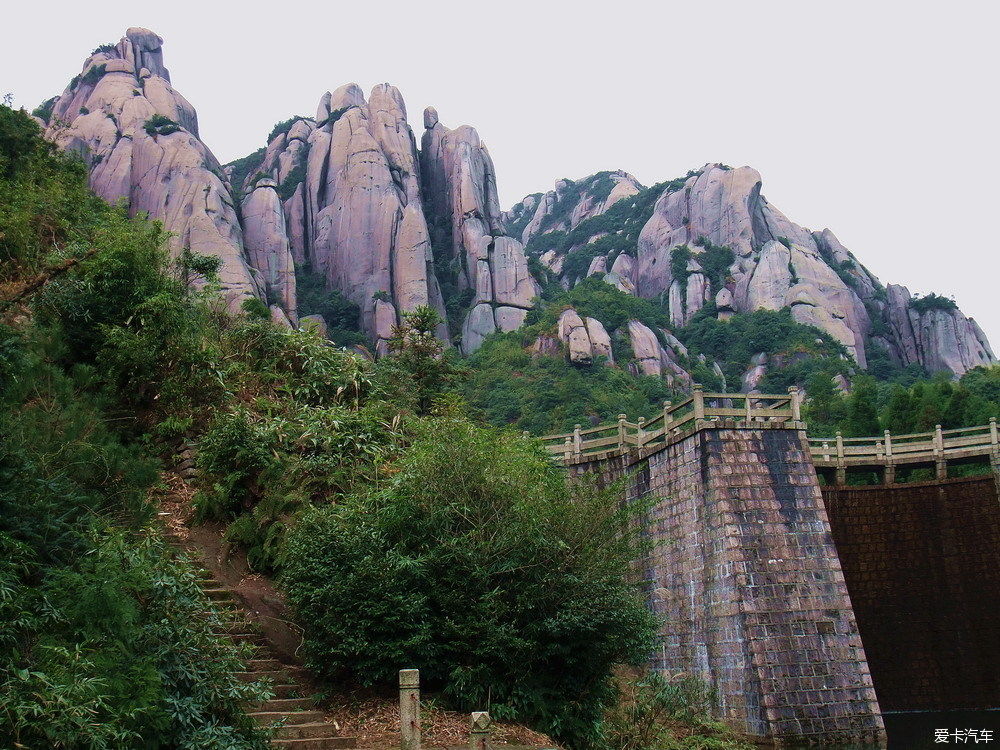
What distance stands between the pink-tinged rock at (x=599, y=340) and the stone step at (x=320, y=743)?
41019 millimetres

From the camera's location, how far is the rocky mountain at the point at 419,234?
47.8 meters

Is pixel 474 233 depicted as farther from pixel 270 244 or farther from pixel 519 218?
pixel 519 218

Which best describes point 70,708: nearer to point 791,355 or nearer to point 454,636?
point 454,636

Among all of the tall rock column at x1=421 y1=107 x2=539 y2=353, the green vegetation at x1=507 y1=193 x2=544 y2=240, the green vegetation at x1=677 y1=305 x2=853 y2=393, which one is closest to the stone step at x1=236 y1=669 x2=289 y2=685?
the green vegetation at x1=677 y1=305 x2=853 y2=393

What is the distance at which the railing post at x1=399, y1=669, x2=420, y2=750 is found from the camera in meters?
7.18

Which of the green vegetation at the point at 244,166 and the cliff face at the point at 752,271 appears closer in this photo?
the cliff face at the point at 752,271

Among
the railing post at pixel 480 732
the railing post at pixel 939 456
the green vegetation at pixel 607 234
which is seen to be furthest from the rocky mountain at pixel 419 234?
the railing post at pixel 480 732

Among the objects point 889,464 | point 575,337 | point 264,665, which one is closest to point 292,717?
point 264,665

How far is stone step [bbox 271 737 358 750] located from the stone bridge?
4.56 meters

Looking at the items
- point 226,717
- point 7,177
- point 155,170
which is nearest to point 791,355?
point 155,170

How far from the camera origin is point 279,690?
365 inches

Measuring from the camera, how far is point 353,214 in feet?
177

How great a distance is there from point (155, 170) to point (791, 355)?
3684cm

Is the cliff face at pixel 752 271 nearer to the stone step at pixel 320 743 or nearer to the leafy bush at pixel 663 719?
the leafy bush at pixel 663 719
